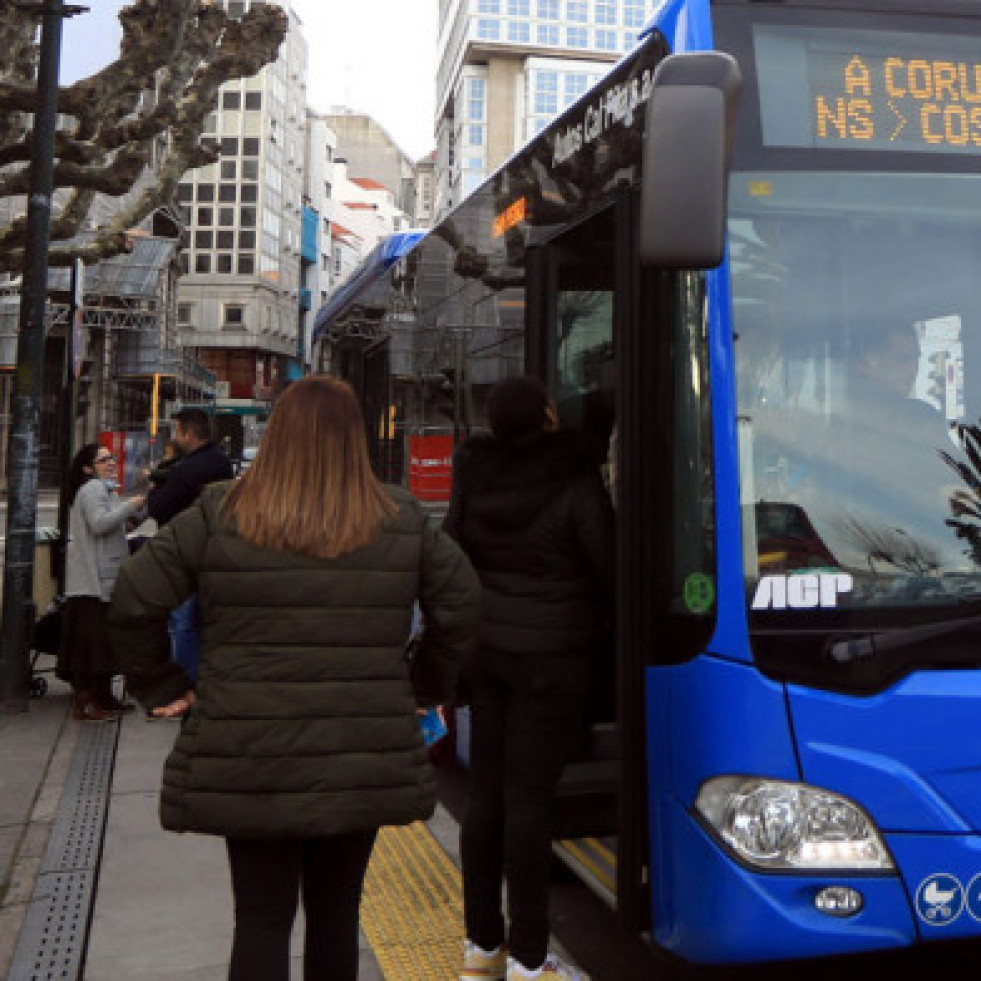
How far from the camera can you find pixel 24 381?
8461mm

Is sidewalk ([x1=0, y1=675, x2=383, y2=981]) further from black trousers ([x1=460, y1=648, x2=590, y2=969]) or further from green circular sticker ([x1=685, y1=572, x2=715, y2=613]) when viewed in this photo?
green circular sticker ([x1=685, y1=572, x2=715, y2=613])

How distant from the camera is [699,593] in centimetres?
340

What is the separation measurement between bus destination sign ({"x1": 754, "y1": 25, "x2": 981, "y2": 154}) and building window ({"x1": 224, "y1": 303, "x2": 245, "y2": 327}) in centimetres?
8063

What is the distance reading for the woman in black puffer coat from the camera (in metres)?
3.74

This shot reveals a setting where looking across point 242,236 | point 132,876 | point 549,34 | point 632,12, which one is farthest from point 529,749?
point 632,12

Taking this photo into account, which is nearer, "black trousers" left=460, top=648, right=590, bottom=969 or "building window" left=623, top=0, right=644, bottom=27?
"black trousers" left=460, top=648, right=590, bottom=969

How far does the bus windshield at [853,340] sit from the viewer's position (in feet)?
10.9

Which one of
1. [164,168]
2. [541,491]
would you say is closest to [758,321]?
[541,491]

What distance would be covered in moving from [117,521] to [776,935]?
548 centimetres

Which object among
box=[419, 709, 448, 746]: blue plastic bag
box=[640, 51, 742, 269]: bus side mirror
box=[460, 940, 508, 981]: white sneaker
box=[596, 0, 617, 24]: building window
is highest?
box=[596, 0, 617, 24]: building window

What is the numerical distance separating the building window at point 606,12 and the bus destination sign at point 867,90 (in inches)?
4127

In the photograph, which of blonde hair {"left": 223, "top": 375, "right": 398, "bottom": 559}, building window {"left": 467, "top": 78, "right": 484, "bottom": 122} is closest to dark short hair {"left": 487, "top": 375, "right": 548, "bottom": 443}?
blonde hair {"left": 223, "top": 375, "right": 398, "bottom": 559}

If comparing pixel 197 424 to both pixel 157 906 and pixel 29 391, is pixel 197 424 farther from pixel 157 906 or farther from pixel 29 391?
pixel 157 906

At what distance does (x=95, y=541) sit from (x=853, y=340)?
5661 millimetres
